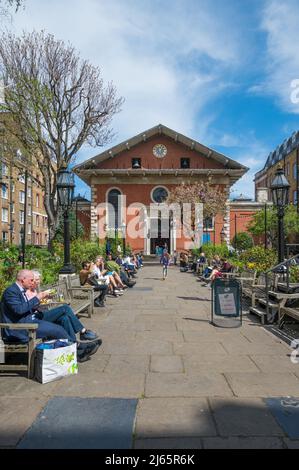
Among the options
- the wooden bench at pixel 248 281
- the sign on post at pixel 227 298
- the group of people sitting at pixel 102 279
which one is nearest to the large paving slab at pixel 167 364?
the sign on post at pixel 227 298

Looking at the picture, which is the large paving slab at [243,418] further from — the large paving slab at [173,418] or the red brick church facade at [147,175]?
the red brick church facade at [147,175]

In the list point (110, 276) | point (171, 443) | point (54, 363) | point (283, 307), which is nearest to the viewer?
point (171, 443)

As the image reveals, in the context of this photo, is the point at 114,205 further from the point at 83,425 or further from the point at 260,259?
the point at 83,425

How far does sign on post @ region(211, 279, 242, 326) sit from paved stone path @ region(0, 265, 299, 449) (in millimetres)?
353

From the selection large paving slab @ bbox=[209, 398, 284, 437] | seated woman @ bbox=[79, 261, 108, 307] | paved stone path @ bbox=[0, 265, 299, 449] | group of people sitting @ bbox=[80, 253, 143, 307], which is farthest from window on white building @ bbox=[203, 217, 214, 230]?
large paving slab @ bbox=[209, 398, 284, 437]

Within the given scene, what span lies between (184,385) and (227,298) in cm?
391

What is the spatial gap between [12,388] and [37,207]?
185 feet

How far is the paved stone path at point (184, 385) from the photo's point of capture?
136 inches

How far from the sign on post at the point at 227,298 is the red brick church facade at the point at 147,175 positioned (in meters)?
28.2

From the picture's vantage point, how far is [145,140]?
38.2 m

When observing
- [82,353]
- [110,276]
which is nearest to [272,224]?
[110,276]

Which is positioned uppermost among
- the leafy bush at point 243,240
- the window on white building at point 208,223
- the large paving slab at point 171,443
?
the window on white building at point 208,223

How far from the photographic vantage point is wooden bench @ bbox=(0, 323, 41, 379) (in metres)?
4.91

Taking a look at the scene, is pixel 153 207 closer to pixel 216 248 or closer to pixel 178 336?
pixel 216 248
